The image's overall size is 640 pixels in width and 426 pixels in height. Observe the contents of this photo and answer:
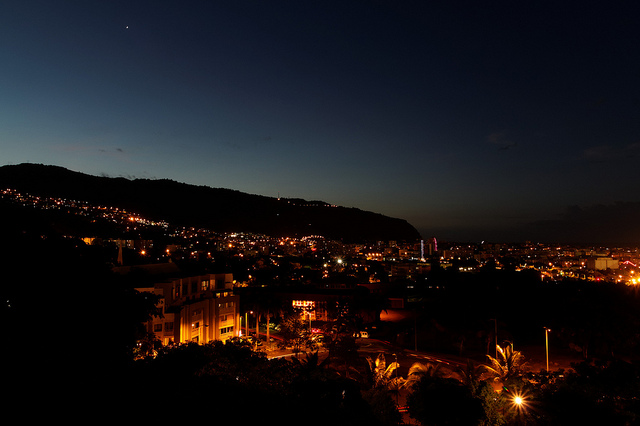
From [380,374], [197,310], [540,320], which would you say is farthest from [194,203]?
[380,374]

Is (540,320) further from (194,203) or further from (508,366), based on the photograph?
(194,203)

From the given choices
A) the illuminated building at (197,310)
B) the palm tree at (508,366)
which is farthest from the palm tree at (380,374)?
the illuminated building at (197,310)

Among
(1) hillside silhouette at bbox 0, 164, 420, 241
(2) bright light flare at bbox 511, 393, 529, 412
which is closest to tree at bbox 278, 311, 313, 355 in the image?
(2) bright light flare at bbox 511, 393, 529, 412

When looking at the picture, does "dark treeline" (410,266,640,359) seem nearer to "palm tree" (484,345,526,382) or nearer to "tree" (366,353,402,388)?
"palm tree" (484,345,526,382)

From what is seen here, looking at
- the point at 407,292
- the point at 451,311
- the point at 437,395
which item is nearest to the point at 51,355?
the point at 437,395

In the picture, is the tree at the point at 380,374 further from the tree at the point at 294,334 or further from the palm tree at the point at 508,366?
the tree at the point at 294,334

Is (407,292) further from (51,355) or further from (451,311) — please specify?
(51,355)
